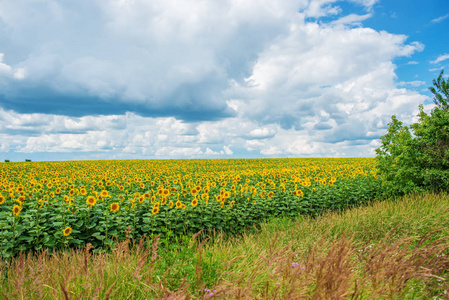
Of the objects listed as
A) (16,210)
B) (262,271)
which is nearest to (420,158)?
(262,271)

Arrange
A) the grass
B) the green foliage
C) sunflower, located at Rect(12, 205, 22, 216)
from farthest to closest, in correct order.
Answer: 1. the green foliage
2. sunflower, located at Rect(12, 205, 22, 216)
3. the grass

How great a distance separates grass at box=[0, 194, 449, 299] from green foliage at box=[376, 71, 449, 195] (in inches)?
166

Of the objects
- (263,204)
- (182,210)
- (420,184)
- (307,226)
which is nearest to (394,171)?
(420,184)

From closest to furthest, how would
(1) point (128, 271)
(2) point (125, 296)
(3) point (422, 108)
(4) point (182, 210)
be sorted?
(2) point (125, 296)
(1) point (128, 271)
(4) point (182, 210)
(3) point (422, 108)

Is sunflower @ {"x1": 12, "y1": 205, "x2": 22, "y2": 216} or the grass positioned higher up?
Result: sunflower @ {"x1": 12, "y1": 205, "x2": 22, "y2": 216}

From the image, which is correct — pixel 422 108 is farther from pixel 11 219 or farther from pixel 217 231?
pixel 11 219

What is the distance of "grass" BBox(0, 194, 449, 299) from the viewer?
233 centimetres

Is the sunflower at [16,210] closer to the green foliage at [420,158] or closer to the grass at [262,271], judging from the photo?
the grass at [262,271]

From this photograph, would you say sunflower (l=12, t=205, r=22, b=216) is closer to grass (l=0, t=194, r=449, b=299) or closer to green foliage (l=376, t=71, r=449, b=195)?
grass (l=0, t=194, r=449, b=299)

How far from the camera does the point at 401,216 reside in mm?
6547

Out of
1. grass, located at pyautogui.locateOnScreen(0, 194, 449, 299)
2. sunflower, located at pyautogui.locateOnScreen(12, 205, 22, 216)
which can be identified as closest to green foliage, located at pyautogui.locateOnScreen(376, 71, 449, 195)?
grass, located at pyautogui.locateOnScreen(0, 194, 449, 299)

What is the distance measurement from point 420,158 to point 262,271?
9594 mm

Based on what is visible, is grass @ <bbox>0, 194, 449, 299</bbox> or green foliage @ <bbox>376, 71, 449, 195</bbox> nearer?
grass @ <bbox>0, 194, 449, 299</bbox>

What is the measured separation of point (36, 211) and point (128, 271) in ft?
12.7
